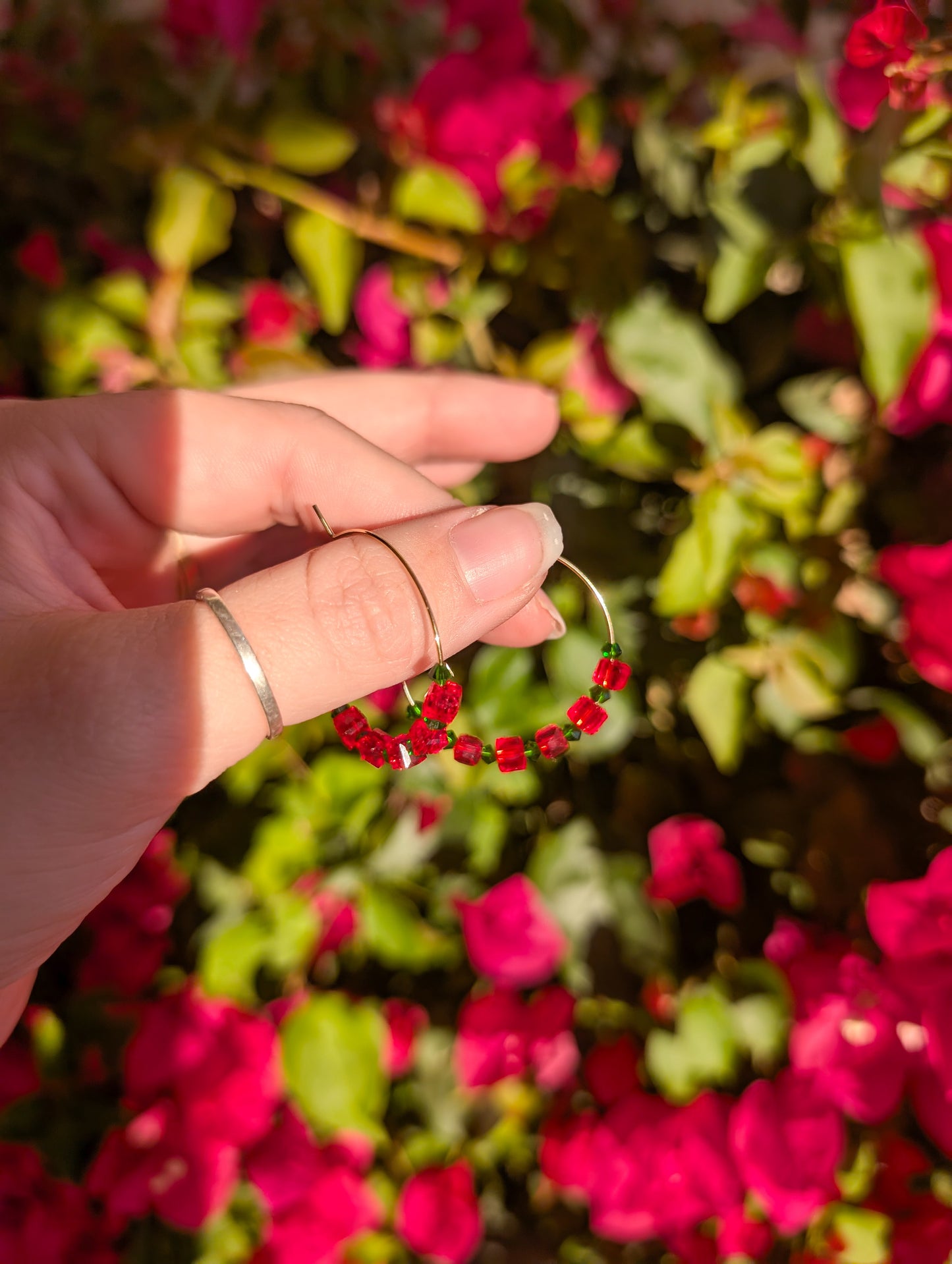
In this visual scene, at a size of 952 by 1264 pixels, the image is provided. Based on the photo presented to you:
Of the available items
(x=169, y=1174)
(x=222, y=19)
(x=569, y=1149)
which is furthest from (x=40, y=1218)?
(x=222, y=19)

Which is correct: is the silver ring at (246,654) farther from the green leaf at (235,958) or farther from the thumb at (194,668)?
the green leaf at (235,958)

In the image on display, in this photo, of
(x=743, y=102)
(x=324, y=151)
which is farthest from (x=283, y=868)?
(x=743, y=102)

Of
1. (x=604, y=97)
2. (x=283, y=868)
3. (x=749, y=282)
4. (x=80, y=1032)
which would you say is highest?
(x=604, y=97)

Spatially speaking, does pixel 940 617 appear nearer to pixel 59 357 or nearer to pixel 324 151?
pixel 324 151

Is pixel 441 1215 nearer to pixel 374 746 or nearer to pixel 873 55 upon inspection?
pixel 374 746

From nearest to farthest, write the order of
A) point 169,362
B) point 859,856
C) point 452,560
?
1. point 452,560
2. point 859,856
3. point 169,362

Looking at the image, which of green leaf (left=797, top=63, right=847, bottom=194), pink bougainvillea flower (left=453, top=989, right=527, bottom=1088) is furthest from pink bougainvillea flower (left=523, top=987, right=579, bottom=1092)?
green leaf (left=797, top=63, right=847, bottom=194)

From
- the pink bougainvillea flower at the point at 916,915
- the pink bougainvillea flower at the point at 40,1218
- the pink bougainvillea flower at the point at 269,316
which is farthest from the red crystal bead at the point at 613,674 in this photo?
the pink bougainvillea flower at the point at 40,1218
